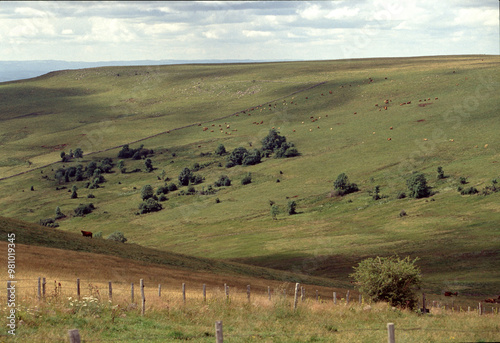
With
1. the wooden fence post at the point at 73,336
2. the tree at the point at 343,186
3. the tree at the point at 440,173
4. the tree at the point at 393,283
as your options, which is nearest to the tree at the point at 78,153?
the tree at the point at 343,186

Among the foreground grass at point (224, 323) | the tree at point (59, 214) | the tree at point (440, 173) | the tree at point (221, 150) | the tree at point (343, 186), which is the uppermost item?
the foreground grass at point (224, 323)

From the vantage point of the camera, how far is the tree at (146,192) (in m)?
139

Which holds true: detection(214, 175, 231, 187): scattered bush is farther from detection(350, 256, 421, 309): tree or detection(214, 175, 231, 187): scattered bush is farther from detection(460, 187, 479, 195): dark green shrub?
detection(350, 256, 421, 309): tree

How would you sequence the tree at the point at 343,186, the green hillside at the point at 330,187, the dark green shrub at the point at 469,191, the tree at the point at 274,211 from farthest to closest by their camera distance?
the tree at the point at 343,186, the tree at the point at 274,211, the dark green shrub at the point at 469,191, the green hillside at the point at 330,187

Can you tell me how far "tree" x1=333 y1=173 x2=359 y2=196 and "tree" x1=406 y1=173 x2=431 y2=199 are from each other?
39.0ft

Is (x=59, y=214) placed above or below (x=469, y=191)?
below

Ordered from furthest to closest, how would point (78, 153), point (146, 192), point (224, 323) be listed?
1. point (78, 153)
2. point (146, 192)
3. point (224, 323)

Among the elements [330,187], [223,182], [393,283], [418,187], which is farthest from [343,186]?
[393,283]

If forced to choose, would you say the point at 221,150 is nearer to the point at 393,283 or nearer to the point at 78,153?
the point at 78,153

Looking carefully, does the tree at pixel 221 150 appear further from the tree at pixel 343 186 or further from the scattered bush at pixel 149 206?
the tree at pixel 343 186

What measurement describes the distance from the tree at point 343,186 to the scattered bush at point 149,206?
141ft

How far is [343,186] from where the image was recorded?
4680 inches

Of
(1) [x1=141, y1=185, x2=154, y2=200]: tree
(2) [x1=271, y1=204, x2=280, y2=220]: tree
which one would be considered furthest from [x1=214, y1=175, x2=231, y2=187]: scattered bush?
(2) [x1=271, y1=204, x2=280, y2=220]: tree

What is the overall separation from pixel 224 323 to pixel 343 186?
Result: 97585mm
